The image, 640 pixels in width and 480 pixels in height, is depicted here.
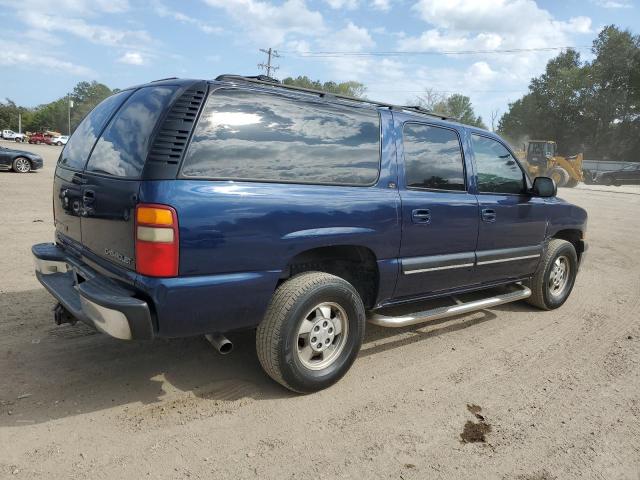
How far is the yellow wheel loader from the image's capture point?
2677 cm

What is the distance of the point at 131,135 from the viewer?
9.41 feet

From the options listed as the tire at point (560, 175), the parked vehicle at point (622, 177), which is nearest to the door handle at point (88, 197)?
the tire at point (560, 175)

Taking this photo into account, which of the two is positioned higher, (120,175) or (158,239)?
(120,175)

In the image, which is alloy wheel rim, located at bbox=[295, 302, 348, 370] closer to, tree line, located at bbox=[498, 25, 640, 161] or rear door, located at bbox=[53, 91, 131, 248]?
rear door, located at bbox=[53, 91, 131, 248]

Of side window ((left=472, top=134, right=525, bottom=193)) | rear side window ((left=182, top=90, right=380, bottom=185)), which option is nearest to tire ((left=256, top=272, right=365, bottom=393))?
rear side window ((left=182, top=90, right=380, bottom=185))

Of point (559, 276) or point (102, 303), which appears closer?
point (102, 303)

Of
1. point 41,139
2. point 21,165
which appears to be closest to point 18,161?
point 21,165

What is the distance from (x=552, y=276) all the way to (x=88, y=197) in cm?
455

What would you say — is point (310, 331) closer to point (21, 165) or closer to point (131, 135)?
point (131, 135)

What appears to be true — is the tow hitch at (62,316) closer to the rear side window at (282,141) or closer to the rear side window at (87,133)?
the rear side window at (87,133)

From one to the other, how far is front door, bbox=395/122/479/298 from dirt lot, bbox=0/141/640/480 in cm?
64

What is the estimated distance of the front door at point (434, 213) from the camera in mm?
3604

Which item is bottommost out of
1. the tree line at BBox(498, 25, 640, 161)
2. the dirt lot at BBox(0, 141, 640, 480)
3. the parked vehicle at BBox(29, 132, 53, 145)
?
the dirt lot at BBox(0, 141, 640, 480)

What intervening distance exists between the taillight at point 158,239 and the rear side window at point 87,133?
3.39ft
